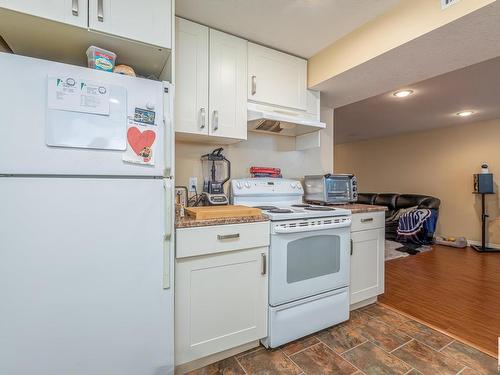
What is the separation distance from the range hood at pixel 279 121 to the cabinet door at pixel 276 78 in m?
0.05

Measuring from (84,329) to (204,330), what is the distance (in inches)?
24.1

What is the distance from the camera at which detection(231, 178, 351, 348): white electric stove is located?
1640mm

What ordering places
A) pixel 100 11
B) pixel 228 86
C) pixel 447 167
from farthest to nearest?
pixel 447 167, pixel 228 86, pixel 100 11

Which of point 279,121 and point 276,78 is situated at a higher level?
point 276,78

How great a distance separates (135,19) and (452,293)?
11.3ft

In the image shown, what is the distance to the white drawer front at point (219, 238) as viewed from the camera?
1.39 m

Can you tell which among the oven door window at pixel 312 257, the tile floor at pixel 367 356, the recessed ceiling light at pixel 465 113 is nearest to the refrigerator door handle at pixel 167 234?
the tile floor at pixel 367 356

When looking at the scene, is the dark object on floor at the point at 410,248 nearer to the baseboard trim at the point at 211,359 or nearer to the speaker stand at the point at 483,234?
the speaker stand at the point at 483,234

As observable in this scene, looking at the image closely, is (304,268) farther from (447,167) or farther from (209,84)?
(447,167)

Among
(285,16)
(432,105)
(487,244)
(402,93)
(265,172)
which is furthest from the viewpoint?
(487,244)

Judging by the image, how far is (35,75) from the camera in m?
1.05

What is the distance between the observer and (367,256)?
218 cm

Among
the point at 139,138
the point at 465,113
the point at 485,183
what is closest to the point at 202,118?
the point at 139,138

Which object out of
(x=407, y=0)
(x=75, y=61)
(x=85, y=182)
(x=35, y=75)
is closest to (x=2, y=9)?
(x=35, y=75)
